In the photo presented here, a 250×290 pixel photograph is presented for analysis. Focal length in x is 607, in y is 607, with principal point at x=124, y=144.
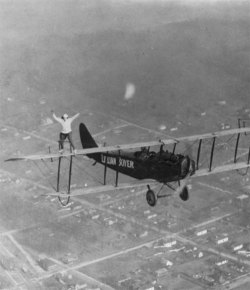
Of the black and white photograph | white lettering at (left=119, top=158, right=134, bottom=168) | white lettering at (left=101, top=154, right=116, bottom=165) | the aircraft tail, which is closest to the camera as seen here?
white lettering at (left=119, top=158, right=134, bottom=168)

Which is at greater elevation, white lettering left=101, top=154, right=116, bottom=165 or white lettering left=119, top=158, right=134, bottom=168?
white lettering left=119, top=158, right=134, bottom=168

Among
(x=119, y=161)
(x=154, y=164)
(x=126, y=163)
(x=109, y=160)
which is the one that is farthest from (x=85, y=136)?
(x=154, y=164)

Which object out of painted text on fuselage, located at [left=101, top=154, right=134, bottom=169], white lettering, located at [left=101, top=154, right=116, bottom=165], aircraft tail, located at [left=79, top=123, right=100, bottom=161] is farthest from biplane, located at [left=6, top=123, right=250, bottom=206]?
aircraft tail, located at [left=79, top=123, right=100, bottom=161]

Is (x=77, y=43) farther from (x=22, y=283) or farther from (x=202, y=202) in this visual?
(x=22, y=283)

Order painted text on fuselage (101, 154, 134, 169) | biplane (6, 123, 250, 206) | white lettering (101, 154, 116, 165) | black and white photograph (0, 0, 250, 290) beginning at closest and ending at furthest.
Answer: biplane (6, 123, 250, 206)
painted text on fuselage (101, 154, 134, 169)
white lettering (101, 154, 116, 165)
black and white photograph (0, 0, 250, 290)

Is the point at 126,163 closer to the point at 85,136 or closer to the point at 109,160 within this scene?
the point at 109,160

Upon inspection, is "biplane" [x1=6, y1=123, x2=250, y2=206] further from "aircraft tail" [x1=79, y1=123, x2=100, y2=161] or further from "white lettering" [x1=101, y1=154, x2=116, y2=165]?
"aircraft tail" [x1=79, y1=123, x2=100, y2=161]

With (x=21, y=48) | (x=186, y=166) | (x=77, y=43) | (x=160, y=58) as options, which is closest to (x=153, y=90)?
(x=160, y=58)

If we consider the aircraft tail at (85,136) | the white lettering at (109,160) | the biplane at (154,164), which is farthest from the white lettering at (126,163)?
the aircraft tail at (85,136)

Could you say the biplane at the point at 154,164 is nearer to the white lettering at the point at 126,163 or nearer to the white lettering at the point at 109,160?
the white lettering at the point at 126,163
